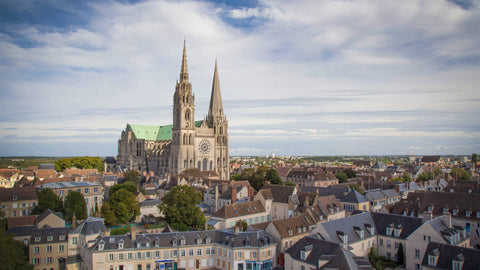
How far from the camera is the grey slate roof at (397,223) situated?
41.0 m

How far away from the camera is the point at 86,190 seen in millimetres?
67375

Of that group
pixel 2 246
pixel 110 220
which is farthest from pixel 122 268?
pixel 110 220

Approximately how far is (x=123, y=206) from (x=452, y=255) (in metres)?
45.1

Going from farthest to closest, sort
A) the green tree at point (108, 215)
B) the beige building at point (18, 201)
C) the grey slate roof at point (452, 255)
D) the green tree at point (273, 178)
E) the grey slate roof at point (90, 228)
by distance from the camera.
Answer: the green tree at point (273, 178) → the beige building at point (18, 201) → the green tree at point (108, 215) → the grey slate roof at point (90, 228) → the grey slate roof at point (452, 255)

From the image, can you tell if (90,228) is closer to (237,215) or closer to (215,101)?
(237,215)

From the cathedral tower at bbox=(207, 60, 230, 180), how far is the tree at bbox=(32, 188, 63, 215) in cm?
7440

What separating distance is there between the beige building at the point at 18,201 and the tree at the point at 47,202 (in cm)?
348

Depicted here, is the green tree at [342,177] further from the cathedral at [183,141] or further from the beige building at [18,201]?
the beige building at [18,201]

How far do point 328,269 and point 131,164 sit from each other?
115 metres

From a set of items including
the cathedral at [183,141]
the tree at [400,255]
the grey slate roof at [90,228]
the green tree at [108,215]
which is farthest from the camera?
the cathedral at [183,141]

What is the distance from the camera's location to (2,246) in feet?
114

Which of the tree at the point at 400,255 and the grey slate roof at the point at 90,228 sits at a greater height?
the grey slate roof at the point at 90,228

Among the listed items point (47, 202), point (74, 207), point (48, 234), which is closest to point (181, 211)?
point (48, 234)

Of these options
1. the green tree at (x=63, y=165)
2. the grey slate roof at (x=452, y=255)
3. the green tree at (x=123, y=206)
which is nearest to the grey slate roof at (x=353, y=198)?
the grey slate roof at (x=452, y=255)
